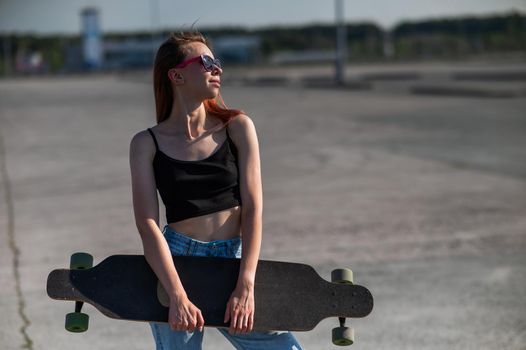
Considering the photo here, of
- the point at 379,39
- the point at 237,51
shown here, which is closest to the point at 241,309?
the point at 237,51

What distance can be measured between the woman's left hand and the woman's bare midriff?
24 cm

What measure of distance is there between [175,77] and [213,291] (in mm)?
732

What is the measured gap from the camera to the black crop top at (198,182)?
3.15m

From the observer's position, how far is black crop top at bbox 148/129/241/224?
3.15 metres

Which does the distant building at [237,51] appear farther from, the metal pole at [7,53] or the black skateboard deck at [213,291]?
the black skateboard deck at [213,291]

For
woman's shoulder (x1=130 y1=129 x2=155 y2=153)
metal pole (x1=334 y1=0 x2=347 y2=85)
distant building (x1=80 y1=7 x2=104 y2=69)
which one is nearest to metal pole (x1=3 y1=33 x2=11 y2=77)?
distant building (x1=80 y1=7 x2=104 y2=69)

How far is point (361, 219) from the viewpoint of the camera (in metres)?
9.34

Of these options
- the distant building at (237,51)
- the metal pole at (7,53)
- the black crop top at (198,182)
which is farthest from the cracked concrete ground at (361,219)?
the distant building at (237,51)

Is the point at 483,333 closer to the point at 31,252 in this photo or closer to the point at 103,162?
the point at 31,252

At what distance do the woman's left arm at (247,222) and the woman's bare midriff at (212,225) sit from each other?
0.06 meters

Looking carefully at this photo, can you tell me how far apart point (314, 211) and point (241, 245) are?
6721 mm

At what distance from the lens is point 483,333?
18.1 feet

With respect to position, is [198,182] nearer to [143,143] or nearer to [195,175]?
[195,175]

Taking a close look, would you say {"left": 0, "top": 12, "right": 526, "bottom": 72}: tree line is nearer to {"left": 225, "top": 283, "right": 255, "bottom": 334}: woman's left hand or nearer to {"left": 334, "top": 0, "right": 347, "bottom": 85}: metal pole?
{"left": 334, "top": 0, "right": 347, "bottom": 85}: metal pole
